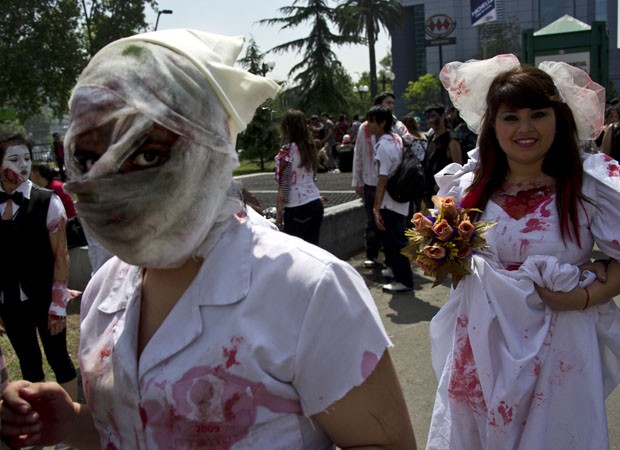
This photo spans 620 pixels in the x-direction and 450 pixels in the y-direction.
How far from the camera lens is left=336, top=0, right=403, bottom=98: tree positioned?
38.8 m

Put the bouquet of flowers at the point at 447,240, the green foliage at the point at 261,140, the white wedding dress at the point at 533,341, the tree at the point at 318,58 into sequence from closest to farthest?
the white wedding dress at the point at 533,341, the bouquet of flowers at the point at 447,240, the green foliage at the point at 261,140, the tree at the point at 318,58

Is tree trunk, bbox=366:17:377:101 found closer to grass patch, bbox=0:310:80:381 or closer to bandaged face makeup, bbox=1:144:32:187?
grass patch, bbox=0:310:80:381

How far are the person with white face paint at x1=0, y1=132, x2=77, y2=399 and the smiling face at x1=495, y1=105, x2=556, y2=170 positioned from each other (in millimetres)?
2815

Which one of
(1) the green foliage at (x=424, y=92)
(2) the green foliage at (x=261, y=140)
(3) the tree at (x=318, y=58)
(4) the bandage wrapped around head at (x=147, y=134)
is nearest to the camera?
(4) the bandage wrapped around head at (x=147, y=134)

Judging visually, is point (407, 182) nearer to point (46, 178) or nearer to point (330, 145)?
point (46, 178)

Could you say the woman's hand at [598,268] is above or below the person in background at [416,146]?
below

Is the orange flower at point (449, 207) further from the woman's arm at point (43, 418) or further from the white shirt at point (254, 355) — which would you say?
the woman's arm at point (43, 418)

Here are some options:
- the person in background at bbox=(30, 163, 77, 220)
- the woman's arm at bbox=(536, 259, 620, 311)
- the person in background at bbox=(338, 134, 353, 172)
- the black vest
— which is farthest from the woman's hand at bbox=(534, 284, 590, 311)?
the person in background at bbox=(338, 134, 353, 172)

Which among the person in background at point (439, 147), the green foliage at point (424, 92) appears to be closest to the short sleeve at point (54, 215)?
the person in background at point (439, 147)

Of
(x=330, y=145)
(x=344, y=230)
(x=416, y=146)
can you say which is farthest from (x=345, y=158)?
(x=416, y=146)

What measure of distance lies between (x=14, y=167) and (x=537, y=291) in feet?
10.4

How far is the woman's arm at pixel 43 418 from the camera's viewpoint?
144 centimetres

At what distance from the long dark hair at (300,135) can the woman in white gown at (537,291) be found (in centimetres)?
354

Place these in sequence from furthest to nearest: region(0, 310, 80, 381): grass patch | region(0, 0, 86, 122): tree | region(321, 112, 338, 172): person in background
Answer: region(0, 0, 86, 122): tree < region(321, 112, 338, 172): person in background < region(0, 310, 80, 381): grass patch
